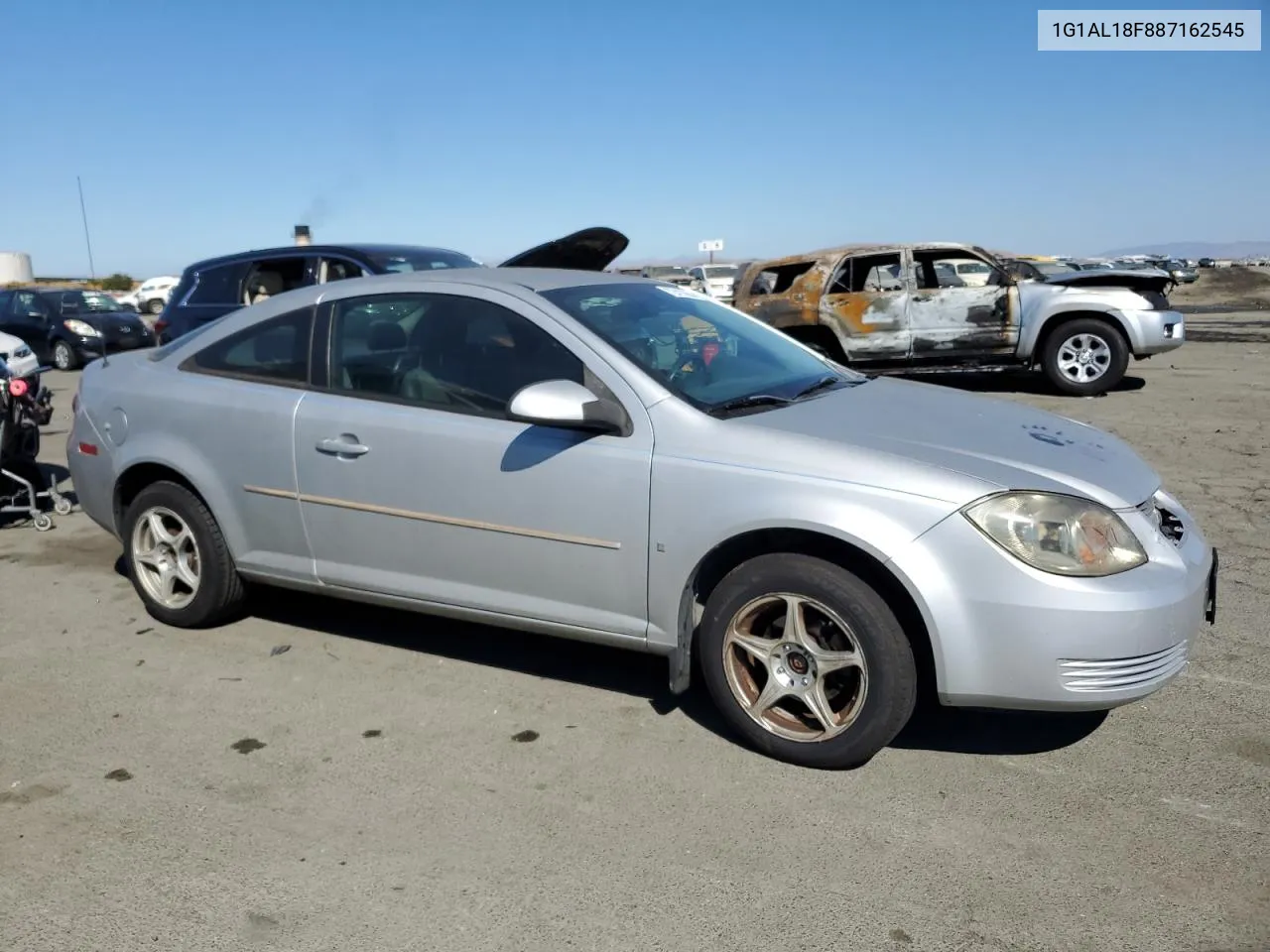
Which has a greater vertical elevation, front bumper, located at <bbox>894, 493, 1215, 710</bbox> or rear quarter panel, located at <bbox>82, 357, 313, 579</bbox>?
rear quarter panel, located at <bbox>82, 357, 313, 579</bbox>

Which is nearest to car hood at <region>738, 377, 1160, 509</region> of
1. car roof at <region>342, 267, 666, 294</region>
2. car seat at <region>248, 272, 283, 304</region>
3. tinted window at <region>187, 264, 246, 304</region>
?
car roof at <region>342, 267, 666, 294</region>

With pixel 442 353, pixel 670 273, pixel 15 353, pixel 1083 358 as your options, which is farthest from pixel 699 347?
pixel 670 273

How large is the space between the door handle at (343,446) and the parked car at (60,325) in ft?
52.6

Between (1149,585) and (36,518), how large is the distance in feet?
21.3

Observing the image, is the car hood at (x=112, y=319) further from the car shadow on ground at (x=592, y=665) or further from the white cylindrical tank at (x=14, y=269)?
the white cylindrical tank at (x=14, y=269)

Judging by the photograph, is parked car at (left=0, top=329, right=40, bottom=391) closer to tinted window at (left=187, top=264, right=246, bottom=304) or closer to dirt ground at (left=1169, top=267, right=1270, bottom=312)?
tinted window at (left=187, top=264, right=246, bottom=304)

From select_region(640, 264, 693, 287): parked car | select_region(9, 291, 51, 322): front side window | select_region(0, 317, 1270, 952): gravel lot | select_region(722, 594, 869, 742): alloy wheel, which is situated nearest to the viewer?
select_region(0, 317, 1270, 952): gravel lot

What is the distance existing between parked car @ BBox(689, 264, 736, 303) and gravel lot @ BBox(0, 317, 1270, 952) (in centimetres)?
2369

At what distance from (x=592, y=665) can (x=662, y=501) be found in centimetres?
113

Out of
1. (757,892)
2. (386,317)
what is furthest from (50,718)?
(757,892)

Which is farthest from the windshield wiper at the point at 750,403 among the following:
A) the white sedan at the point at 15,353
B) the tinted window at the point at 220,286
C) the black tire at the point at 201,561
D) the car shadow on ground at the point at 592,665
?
the white sedan at the point at 15,353

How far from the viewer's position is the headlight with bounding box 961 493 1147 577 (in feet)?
10.4

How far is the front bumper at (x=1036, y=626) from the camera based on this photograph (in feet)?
10.3

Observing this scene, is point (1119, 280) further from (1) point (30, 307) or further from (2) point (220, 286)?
(1) point (30, 307)
